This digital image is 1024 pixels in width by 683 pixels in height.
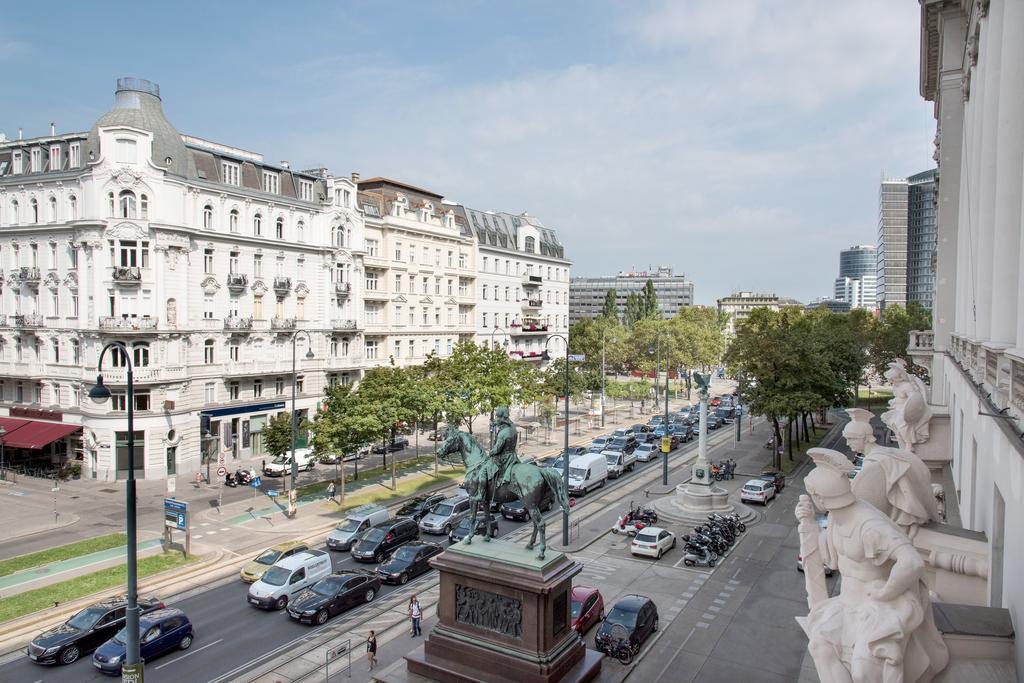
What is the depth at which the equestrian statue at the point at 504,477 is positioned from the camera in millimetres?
16922

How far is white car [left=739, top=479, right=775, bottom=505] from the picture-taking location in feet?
126

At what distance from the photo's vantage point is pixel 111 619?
21078 mm

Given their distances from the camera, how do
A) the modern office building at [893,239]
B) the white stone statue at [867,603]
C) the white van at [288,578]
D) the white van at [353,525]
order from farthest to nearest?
the modern office building at [893,239] → the white van at [353,525] → the white van at [288,578] → the white stone statue at [867,603]

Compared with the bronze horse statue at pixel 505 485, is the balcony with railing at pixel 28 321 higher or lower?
higher

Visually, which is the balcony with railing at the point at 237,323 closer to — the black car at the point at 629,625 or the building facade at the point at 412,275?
the building facade at the point at 412,275

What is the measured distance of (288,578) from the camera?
79.9 feet

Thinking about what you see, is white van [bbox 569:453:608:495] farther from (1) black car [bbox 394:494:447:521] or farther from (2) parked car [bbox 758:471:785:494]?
(2) parked car [bbox 758:471:785:494]

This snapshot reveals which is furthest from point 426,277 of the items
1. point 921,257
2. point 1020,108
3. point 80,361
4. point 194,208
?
point 921,257

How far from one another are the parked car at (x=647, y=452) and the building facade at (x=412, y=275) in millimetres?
21995

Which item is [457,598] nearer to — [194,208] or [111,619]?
[111,619]

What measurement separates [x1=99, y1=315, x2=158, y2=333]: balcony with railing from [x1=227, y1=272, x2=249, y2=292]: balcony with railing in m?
6.31

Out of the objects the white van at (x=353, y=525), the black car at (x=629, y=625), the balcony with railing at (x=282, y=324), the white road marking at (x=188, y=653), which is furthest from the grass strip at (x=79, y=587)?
the balcony with railing at (x=282, y=324)

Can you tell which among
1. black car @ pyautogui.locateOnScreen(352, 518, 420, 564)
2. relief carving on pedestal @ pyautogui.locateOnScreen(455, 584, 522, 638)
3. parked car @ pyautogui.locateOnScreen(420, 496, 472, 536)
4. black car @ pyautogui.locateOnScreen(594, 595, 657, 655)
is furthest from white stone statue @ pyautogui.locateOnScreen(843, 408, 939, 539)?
parked car @ pyautogui.locateOnScreen(420, 496, 472, 536)

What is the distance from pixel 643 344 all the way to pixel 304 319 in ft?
174
